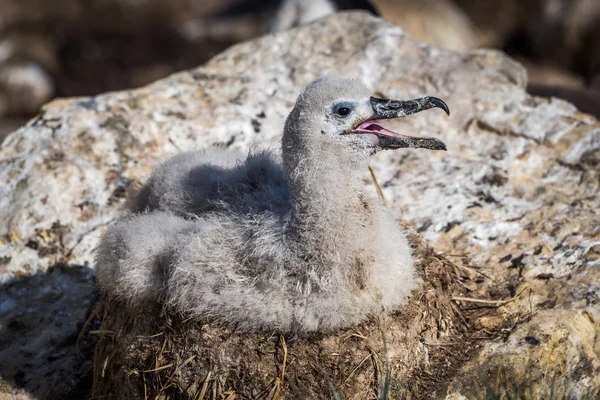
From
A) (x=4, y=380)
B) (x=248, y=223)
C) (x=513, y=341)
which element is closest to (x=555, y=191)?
(x=513, y=341)

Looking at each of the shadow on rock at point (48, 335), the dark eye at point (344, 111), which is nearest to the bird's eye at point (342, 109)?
the dark eye at point (344, 111)

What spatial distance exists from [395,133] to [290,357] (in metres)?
1.08

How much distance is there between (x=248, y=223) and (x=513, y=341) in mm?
1363

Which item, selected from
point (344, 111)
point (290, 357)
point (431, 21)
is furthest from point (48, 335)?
point (431, 21)

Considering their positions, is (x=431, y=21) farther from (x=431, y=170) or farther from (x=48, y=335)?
(x=48, y=335)

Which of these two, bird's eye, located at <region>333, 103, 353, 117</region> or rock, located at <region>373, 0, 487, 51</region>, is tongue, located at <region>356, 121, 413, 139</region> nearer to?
bird's eye, located at <region>333, 103, 353, 117</region>

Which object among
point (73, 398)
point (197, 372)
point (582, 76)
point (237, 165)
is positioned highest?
point (237, 165)

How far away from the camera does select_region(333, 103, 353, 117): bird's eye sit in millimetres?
3842

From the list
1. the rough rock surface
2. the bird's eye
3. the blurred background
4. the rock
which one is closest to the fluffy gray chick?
the bird's eye

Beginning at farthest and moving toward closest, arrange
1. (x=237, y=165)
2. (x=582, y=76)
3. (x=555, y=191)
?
(x=582, y=76), (x=555, y=191), (x=237, y=165)

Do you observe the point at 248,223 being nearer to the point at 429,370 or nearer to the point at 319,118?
the point at 319,118

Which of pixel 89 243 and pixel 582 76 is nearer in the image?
pixel 89 243

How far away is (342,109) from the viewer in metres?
3.84

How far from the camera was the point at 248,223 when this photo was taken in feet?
13.3
